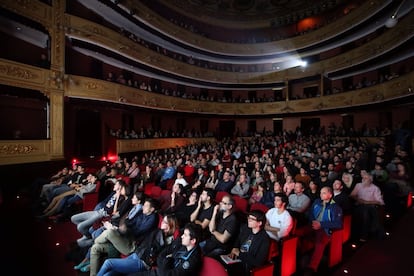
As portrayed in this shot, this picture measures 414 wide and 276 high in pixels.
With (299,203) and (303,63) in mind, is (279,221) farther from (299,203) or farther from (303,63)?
(303,63)

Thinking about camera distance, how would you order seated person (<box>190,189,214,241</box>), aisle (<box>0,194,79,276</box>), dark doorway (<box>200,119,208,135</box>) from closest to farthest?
aisle (<box>0,194,79,276</box>) < seated person (<box>190,189,214,241</box>) < dark doorway (<box>200,119,208,135</box>)

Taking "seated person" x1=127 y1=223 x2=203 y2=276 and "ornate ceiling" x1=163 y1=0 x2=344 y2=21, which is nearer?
"seated person" x1=127 y1=223 x2=203 y2=276

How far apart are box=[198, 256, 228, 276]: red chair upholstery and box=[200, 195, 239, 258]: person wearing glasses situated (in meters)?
0.63

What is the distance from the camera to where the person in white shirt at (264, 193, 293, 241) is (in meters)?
2.83

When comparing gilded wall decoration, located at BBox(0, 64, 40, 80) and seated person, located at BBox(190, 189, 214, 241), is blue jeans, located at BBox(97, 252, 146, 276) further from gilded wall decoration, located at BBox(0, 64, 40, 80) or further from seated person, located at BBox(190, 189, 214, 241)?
gilded wall decoration, located at BBox(0, 64, 40, 80)

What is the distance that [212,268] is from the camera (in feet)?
6.26

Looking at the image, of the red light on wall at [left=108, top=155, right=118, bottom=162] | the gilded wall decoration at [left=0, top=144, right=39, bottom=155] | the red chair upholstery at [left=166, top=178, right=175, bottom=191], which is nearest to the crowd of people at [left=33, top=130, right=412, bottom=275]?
the red chair upholstery at [left=166, top=178, right=175, bottom=191]

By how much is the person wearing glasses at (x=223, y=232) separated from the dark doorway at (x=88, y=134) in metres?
8.73

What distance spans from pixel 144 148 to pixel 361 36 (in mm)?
13804

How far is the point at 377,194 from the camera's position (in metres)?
3.79

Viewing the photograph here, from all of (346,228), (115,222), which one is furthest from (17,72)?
(346,228)

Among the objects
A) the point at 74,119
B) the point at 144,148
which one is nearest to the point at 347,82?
the point at 144,148

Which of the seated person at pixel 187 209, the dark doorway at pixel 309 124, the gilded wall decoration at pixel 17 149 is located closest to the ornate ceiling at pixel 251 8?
the dark doorway at pixel 309 124

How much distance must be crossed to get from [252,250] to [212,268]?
2.07ft
